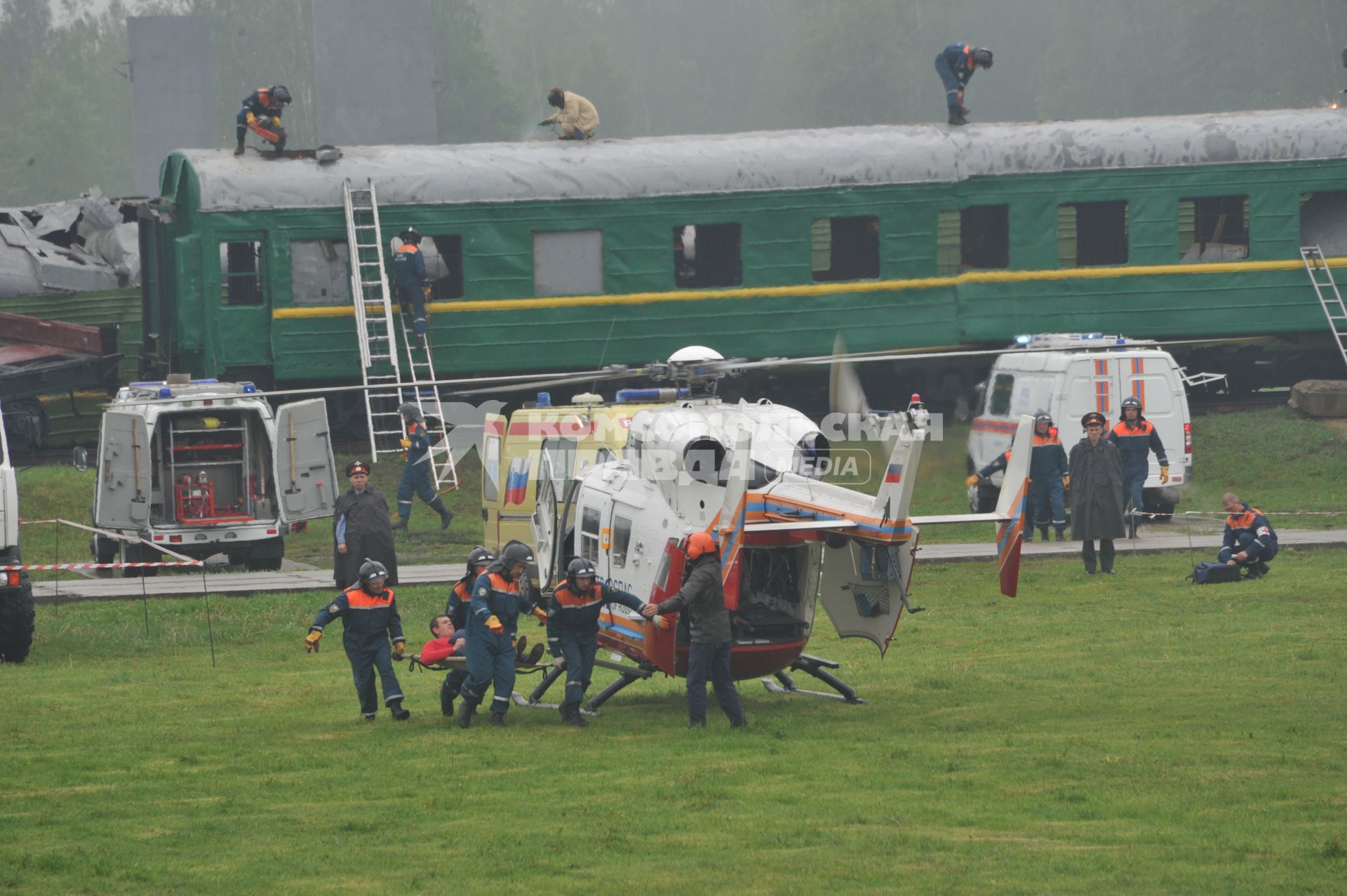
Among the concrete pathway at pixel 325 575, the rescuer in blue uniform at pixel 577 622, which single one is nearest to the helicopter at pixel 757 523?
the rescuer in blue uniform at pixel 577 622

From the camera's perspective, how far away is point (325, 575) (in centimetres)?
2164

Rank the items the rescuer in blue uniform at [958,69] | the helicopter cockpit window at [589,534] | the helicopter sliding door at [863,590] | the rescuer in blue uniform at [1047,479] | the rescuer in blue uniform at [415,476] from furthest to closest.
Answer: the rescuer in blue uniform at [958,69]
the rescuer in blue uniform at [415,476]
the rescuer in blue uniform at [1047,479]
the helicopter cockpit window at [589,534]
the helicopter sliding door at [863,590]

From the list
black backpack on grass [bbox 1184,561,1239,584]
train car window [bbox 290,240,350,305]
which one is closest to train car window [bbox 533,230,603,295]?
train car window [bbox 290,240,350,305]

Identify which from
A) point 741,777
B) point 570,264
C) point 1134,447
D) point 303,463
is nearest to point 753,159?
point 570,264

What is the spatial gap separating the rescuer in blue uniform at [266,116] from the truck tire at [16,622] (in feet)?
43.3

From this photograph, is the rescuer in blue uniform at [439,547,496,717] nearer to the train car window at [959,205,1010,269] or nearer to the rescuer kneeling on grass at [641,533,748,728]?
the rescuer kneeling on grass at [641,533,748,728]

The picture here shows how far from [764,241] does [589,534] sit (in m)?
14.8

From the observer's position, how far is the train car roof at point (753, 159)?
27828 mm

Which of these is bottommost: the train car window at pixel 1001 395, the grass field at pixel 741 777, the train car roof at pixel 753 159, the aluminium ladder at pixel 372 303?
the grass field at pixel 741 777

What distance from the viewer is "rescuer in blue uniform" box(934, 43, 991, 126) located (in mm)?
30500

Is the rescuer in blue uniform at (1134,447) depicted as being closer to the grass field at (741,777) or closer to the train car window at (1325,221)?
the grass field at (741,777)

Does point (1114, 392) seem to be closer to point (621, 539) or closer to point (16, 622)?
point (621, 539)

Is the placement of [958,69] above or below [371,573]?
above

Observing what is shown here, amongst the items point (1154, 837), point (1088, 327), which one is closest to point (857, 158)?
point (1088, 327)
